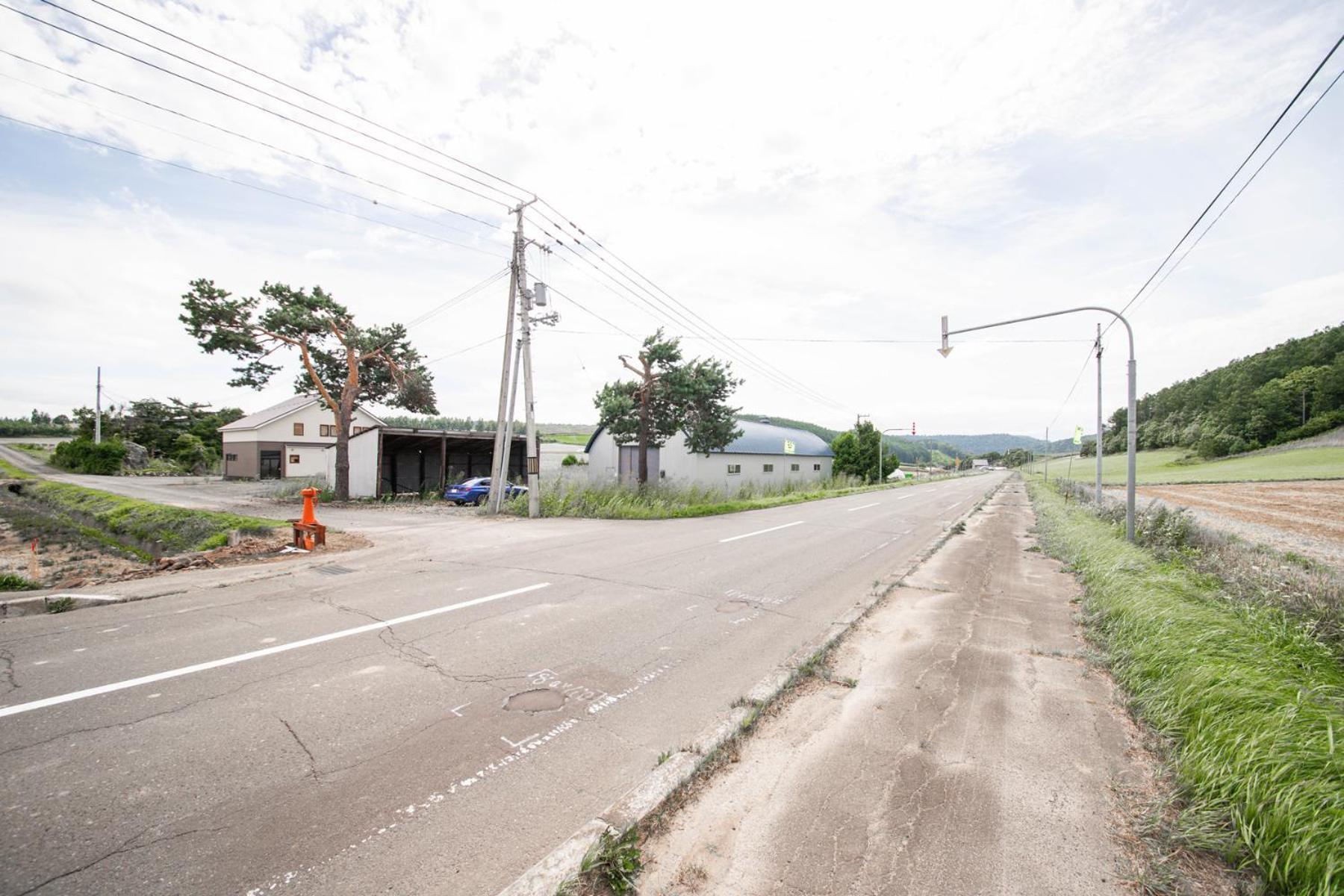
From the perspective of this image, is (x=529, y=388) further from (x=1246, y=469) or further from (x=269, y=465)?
(x=1246, y=469)

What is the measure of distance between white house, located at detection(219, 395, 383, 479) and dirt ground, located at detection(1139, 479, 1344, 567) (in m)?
47.8

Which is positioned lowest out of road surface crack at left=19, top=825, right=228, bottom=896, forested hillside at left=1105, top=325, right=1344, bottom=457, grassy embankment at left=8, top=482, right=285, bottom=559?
grassy embankment at left=8, top=482, right=285, bottom=559

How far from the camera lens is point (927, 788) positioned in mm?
2885

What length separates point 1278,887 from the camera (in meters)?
2.18

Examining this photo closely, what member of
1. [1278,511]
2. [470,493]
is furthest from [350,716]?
[1278,511]

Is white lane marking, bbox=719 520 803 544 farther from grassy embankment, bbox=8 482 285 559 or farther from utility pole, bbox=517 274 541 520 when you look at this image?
grassy embankment, bbox=8 482 285 559

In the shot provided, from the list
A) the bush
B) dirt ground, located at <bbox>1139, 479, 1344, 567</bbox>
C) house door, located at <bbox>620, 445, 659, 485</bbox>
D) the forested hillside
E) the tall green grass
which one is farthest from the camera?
the forested hillside

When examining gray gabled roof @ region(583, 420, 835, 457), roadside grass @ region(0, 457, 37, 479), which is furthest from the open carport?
roadside grass @ region(0, 457, 37, 479)

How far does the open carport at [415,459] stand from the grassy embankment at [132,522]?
24.8 ft

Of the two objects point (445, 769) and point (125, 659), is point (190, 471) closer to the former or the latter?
point (125, 659)

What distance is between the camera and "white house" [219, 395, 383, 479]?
42.1 metres

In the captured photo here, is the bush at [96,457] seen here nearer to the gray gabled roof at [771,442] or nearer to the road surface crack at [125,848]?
Answer: the gray gabled roof at [771,442]

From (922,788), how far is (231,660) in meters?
5.30

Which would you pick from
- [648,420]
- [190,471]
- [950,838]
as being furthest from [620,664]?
[190,471]
